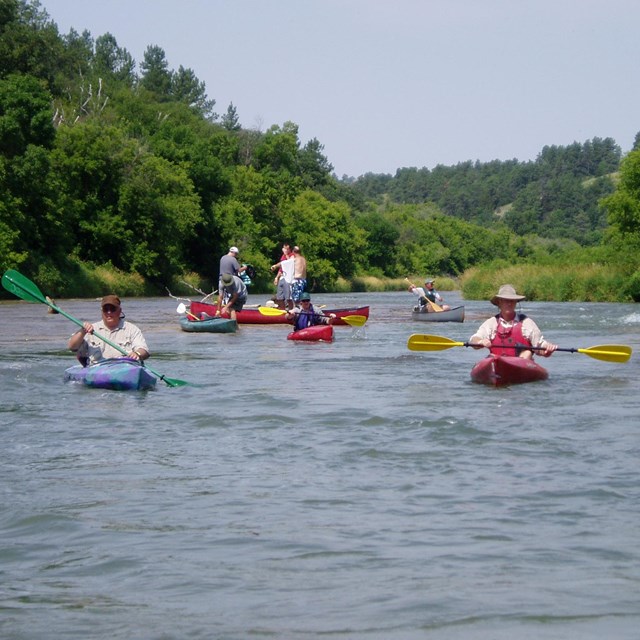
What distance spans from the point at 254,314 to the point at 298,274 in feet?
5.98

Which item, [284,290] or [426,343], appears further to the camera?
[284,290]

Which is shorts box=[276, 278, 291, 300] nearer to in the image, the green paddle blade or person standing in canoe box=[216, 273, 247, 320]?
person standing in canoe box=[216, 273, 247, 320]

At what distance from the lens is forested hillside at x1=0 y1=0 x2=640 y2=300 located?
44.7m

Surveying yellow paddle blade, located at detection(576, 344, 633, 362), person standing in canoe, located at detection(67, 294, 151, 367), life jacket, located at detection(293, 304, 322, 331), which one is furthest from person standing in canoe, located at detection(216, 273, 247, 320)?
yellow paddle blade, located at detection(576, 344, 633, 362)

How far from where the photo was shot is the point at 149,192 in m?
53.5

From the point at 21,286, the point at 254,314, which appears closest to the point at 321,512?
the point at 21,286

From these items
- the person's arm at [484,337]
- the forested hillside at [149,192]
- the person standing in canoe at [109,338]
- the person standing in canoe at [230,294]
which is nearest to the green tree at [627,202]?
the forested hillside at [149,192]

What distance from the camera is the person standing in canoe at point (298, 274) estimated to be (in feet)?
70.8

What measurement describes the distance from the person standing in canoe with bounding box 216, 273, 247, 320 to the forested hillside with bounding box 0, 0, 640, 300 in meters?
20.0

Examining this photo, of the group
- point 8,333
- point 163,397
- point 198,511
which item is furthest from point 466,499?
point 8,333

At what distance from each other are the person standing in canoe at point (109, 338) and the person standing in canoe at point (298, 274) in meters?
9.43

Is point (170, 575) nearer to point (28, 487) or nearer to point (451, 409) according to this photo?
point (28, 487)

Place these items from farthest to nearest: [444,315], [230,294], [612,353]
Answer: [444,315] < [230,294] < [612,353]

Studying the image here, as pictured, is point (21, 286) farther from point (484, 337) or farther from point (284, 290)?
point (284, 290)
